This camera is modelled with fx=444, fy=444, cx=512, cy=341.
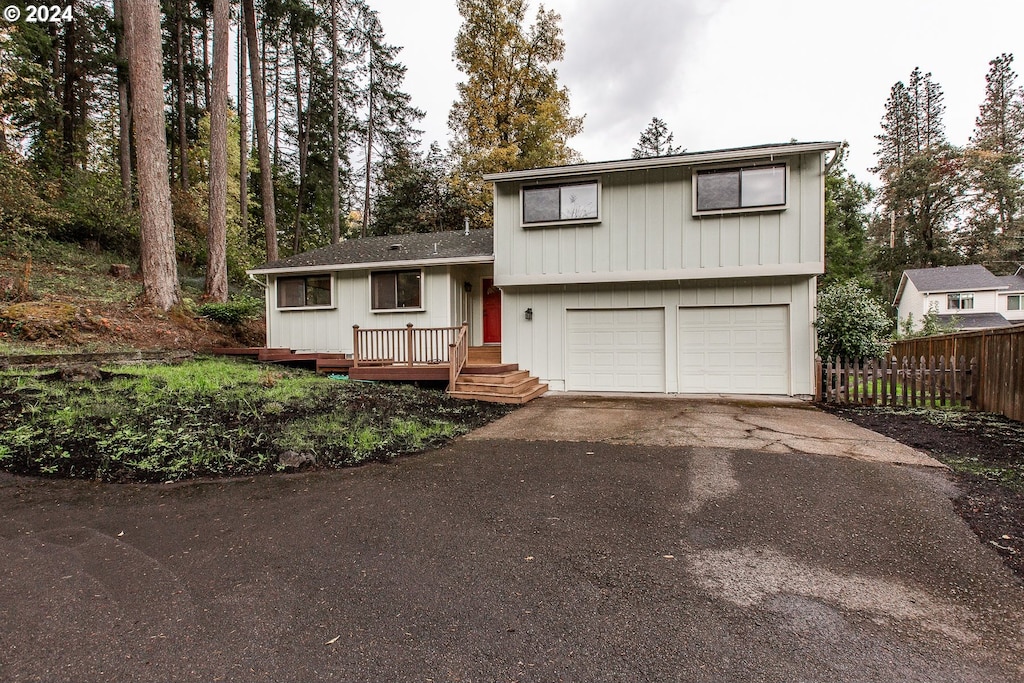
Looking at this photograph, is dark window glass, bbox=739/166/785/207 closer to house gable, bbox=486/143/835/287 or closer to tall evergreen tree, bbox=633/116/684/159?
house gable, bbox=486/143/835/287

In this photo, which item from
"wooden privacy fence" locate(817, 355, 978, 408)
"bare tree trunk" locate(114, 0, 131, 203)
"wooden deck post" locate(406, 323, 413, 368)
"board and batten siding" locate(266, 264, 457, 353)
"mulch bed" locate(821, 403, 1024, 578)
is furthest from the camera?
"bare tree trunk" locate(114, 0, 131, 203)

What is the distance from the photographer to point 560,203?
30.3ft

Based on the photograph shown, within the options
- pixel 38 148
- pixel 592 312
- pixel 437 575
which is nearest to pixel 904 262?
pixel 592 312

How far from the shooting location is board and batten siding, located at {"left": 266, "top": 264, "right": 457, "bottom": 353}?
9.98 metres

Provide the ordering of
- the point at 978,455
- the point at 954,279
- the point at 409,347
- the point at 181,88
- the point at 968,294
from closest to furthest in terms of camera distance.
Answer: the point at 978,455 → the point at 409,347 → the point at 181,88 → the point at 968,294 → the point at 954,279

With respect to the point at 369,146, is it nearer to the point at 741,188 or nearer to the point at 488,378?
the point at 488,378

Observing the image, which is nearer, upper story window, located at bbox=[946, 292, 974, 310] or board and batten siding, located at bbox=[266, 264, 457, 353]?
board and batten siding, located at bbox=[266, 264, 457, 353]

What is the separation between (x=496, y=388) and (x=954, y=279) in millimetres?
31829

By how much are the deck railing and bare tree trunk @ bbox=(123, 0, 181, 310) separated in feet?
16.9

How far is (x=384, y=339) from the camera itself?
9742mm

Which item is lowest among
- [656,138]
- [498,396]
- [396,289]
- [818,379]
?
[498,396]

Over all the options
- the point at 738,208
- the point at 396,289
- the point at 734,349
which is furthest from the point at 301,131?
the point at 734,349

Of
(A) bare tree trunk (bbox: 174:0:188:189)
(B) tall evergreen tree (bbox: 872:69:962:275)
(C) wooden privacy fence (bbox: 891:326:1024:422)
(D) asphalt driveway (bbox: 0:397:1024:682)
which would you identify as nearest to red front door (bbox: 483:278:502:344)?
(D) asphalt driveway (bbox: 0:397:1024:682)

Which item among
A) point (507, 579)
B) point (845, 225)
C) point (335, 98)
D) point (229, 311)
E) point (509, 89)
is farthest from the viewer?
point (845, 225)
